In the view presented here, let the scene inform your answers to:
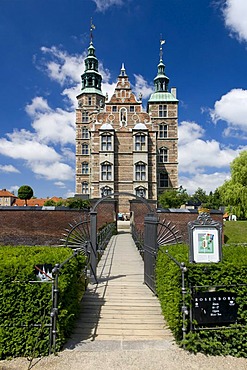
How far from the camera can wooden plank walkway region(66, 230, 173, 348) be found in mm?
4871

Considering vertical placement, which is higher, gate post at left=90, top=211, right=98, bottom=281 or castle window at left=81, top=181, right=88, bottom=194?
castle window at left=81, top=181, right=88, bottom=194

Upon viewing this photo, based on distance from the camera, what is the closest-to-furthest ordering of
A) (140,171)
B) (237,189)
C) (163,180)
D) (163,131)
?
(237,189), (140,171), (163,180), (163,131)

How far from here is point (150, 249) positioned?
741 cm

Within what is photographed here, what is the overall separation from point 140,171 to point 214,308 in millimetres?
31651

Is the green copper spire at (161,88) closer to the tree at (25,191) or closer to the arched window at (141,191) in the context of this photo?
the arched window at (141,191)

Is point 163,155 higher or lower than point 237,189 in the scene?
higher

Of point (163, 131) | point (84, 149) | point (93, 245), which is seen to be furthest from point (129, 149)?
point (93, 245)

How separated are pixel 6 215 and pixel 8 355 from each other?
1479cm

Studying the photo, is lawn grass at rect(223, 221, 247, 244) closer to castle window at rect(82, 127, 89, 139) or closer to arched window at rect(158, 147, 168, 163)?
arched window at rect(158, 147, 168, 163)

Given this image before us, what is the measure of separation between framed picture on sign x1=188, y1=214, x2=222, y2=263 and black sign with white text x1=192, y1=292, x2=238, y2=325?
1.87 ft

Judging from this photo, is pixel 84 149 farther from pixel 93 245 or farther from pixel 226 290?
pixel 226 290

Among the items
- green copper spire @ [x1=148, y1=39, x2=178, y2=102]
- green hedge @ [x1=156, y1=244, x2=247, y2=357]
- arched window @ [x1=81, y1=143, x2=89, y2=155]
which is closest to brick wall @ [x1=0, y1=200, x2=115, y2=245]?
green hedge @ [x1=156, y1=244, x2=247, y2=357]

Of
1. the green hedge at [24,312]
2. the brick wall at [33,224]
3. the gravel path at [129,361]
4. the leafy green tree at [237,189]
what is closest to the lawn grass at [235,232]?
the leafy green tree at [237,189]

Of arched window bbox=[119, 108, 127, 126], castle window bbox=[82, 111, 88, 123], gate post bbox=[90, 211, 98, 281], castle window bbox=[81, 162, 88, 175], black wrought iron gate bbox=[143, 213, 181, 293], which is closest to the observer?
black wrought iron gate bbox=[143, 213, 181, 293]
